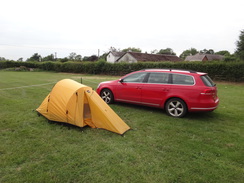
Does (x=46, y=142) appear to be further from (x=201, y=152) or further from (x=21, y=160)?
(x=201, y=152)

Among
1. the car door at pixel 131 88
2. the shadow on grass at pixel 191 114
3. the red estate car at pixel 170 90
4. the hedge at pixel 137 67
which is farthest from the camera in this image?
the hedge at pixel 137 67

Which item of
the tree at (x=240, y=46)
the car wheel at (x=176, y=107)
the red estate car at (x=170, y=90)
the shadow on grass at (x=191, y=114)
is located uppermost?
the tree at (x=240, y=46)

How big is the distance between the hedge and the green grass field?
47.1ft

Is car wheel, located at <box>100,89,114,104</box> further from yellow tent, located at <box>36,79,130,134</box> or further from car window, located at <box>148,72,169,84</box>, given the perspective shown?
yellow tent, located at <box>36,79,130,134</box>

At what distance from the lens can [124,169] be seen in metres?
3.04

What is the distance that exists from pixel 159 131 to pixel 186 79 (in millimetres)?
2127

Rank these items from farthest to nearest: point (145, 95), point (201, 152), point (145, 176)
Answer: point (145, 95) < point (201, 152) < point (145, 176)

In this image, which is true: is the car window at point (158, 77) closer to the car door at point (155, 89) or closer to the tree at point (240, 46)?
the car door at point (155, 89)

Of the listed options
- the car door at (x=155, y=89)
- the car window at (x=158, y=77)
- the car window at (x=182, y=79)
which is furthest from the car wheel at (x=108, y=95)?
the car window at (x=182, y=79)

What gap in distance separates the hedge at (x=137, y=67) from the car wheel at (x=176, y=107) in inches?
588

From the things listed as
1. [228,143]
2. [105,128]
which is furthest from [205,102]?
[105,128]

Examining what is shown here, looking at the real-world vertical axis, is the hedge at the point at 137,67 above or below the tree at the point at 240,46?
below

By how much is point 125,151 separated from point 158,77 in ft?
11.3

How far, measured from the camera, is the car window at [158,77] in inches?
244
